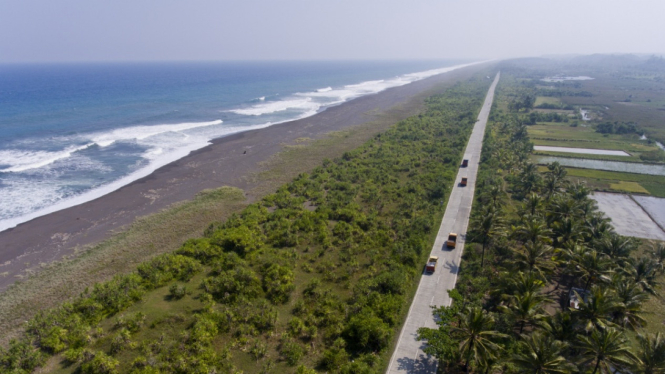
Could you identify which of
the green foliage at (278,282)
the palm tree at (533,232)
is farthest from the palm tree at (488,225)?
the green foliage at (278,282)

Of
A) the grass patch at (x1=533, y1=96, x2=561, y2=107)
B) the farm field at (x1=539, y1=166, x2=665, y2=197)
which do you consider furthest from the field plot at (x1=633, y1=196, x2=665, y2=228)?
the grass patch at (x1=533, y1=96, x2=561, y2=107)

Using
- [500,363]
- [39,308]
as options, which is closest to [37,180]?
[39,308]

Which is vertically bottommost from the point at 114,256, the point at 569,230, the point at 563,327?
the point at 114,256

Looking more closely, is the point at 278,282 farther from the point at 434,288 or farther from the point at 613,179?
the point at 613,179

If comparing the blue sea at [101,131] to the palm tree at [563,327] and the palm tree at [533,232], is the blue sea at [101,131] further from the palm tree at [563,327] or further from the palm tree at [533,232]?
the palm tree at [563,327]

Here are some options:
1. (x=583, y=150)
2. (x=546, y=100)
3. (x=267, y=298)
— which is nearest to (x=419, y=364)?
(x=267, y=298)

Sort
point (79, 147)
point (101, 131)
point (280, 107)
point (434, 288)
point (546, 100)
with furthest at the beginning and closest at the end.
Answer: point (546, 100) < point (280, 107) < point (101, 131) < point (79, 147) < point (434, 288)

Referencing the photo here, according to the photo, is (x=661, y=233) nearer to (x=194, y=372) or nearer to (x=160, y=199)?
(x=194, y=372)
